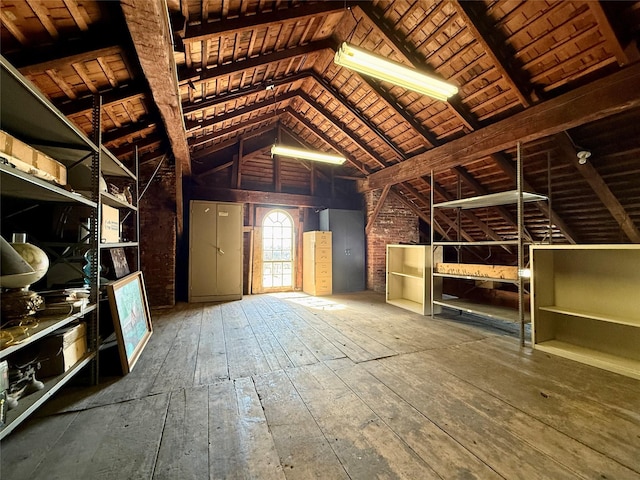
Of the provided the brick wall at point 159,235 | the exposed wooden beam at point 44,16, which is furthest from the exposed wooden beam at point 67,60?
the brick wall at point 159,235

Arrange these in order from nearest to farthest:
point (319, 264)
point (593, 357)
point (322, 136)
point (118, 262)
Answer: point (593, 357) < point (118, 262) < point (322, 136) < point (319, 264)

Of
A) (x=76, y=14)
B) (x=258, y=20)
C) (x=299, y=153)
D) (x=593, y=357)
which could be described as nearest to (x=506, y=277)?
(x=593, y=357)

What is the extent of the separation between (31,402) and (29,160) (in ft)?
4.85

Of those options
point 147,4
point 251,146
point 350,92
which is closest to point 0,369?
point 147,4

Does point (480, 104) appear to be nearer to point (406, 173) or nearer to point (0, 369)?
point (406, 173)

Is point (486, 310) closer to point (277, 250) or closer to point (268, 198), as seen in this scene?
point (277, 250)

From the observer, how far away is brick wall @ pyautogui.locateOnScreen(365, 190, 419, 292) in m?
6.63

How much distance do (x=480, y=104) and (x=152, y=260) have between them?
19.6 ft

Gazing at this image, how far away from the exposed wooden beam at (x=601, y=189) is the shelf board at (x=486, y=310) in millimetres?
1993

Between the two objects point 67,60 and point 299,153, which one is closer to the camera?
point 67,60

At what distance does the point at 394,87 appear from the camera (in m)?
3.92

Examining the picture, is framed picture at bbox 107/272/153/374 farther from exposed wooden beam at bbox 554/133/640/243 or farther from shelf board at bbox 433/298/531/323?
exposed wooden beam at bbox 554/133/640/243

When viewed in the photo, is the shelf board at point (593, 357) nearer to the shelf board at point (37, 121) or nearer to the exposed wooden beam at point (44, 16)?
the shelf board at point (37, 121)

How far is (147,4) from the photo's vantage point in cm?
156
